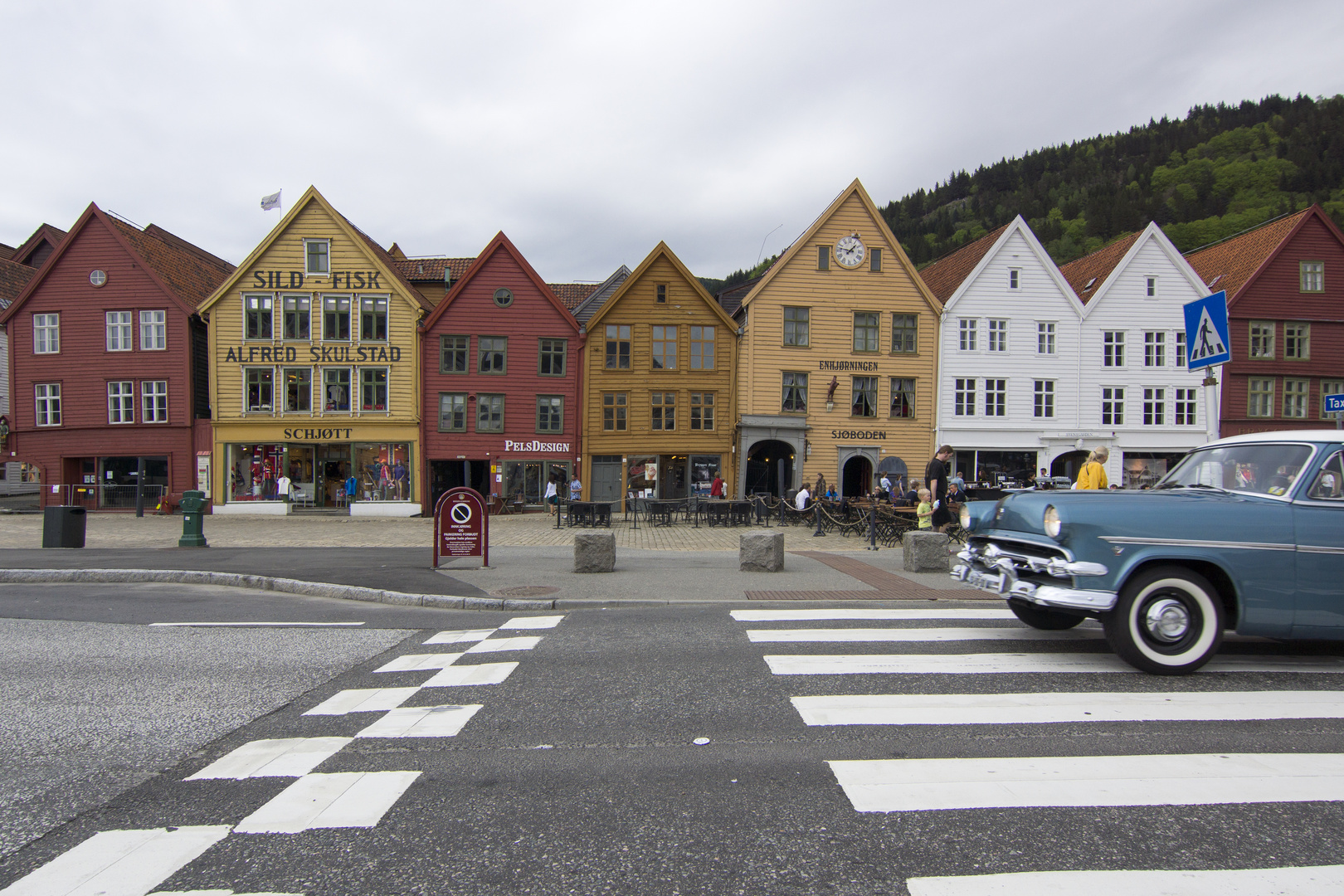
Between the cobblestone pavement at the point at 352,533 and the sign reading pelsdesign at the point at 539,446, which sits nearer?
the cobblestone pavement at the point at 352,533

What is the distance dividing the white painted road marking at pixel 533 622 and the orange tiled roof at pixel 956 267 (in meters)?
28.9

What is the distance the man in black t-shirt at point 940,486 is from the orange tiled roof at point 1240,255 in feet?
93.8

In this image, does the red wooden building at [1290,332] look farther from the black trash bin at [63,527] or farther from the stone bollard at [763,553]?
the black trash bin at [63,527]

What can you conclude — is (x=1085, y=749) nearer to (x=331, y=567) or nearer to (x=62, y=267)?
(x=331, y=567)

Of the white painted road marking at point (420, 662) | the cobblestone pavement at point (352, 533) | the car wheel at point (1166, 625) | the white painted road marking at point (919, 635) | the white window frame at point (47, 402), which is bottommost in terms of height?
the cobblestone pavement at point (352, 533)

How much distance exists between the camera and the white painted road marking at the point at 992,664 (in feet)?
18.6

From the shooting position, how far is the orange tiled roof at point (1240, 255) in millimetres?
33312

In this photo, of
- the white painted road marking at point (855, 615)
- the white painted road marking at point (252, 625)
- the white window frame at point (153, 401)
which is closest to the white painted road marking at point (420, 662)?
the white painted road marking at point (252, 625)

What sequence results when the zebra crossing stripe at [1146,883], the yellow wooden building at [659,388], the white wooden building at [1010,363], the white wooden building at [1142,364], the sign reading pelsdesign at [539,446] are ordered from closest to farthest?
the zebra crossing stripe at [1146,883] → the sign reading pelsdesign at [539,446] → the yellow wooden building at [659,388] → the white wooden building at [1010,363] → the white wooden building at [1142,364]

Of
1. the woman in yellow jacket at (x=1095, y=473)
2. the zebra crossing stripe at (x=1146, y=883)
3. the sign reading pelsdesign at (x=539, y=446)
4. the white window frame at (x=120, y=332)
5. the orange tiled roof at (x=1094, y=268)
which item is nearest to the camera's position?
the zebra crossing stripe at (x=1146, y=883)

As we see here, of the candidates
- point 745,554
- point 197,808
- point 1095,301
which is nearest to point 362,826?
point 197,808

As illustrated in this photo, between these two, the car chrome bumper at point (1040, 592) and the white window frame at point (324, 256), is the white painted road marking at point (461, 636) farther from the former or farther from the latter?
the white window frame at point (324, 256)

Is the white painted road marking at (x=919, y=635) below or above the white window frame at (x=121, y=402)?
below

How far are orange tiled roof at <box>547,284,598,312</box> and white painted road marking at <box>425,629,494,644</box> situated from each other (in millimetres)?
30360
